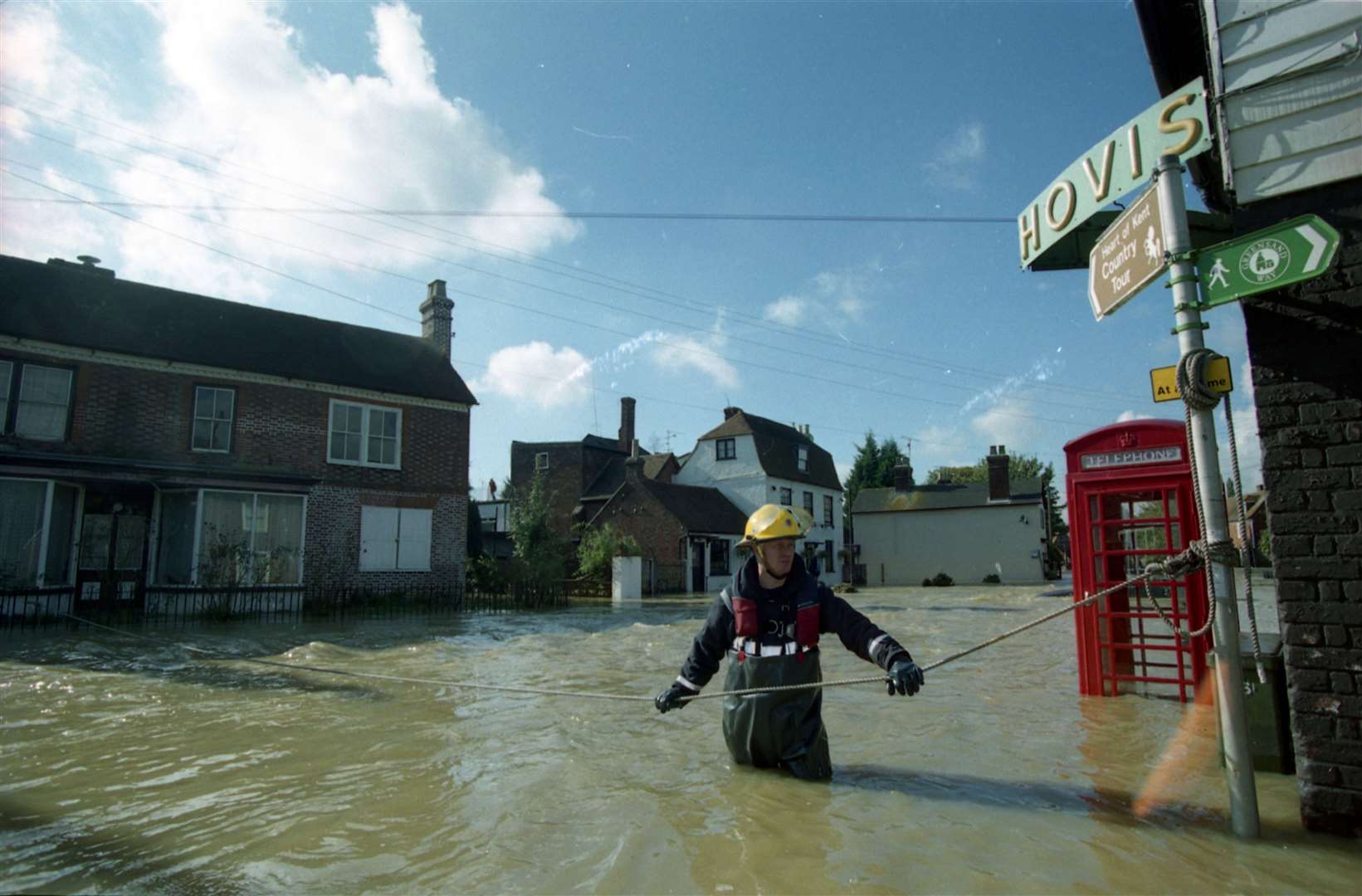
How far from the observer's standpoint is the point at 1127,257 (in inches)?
176

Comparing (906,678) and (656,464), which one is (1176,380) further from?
(656,464)

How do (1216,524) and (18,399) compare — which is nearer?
(1216,524)

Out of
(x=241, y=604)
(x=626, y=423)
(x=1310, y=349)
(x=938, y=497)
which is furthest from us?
(x=626, y=423)

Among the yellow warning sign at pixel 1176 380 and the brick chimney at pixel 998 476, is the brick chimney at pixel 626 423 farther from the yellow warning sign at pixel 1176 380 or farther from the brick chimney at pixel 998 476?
the yellow warning sign at pixel 1176 380

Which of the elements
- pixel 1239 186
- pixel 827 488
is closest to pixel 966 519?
pixel 827 488

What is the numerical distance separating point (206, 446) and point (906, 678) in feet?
68.5

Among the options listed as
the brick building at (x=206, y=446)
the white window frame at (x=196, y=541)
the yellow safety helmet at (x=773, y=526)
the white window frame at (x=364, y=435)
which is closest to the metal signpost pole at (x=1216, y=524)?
the yellow safety helmet at (x=773, y=526)

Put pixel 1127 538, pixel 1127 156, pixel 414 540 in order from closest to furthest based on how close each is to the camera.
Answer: pixel 1127 156 → pixel 1127 538 → pixel 414 540

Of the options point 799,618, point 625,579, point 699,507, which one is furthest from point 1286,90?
point 699,507

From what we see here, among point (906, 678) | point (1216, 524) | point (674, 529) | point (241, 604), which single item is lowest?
point (241, 604)

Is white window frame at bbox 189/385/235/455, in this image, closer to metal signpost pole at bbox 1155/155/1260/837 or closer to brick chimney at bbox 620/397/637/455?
metal signpost pole at bbox 1155/155/1260/837

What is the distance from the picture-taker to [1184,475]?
705 cm

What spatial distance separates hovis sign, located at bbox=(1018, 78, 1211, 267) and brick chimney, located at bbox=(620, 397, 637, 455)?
142ft

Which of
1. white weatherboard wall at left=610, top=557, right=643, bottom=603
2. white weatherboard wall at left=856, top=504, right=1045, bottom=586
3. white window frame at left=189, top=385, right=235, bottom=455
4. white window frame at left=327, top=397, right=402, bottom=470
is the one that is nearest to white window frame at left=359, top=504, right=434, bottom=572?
white window frame at left=327, top=397, right=402, bottom=470
